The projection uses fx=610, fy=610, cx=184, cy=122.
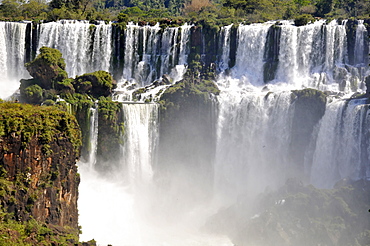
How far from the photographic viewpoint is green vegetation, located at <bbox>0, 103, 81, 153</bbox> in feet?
84.7

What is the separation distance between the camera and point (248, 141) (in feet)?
150

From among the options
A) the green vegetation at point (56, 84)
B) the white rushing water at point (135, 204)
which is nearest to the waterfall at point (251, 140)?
the white rushing water at point (135, 204)

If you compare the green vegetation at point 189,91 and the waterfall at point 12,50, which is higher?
the waterfall at point 12,50

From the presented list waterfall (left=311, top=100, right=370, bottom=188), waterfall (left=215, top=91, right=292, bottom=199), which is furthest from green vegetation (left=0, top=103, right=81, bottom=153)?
waterfall (left=311, top=100, right=370, bottom=188)

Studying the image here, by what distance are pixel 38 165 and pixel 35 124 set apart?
1814 millimetres

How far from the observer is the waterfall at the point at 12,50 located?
50.5m

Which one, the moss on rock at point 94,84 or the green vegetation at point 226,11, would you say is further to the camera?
the green vegetation at point 226,11

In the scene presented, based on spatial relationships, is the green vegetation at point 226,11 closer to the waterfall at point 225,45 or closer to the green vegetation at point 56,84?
the waterfall at point 225,45

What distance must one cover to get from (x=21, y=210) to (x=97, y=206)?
48.7 feet

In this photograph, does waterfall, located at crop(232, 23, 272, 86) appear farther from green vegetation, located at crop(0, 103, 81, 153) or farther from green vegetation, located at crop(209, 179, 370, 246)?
green vegetation, located at crop(0, 103, 81, 153)

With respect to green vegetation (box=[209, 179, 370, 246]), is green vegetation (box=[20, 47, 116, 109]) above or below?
above

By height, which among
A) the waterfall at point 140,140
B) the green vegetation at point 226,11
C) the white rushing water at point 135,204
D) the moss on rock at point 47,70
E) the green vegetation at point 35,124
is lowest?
the white rushing water at point 135,204

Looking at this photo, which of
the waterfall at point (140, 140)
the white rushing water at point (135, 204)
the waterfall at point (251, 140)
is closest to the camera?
the white rushing water at point (135, 204)

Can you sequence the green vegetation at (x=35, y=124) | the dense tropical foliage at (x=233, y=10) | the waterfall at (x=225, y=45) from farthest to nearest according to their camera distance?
1. the dense tropical foliage at (x=233, y=10)
2. the waterfall at (x=225, y=45)
3. the green vegetation at (x=35, y=124)
